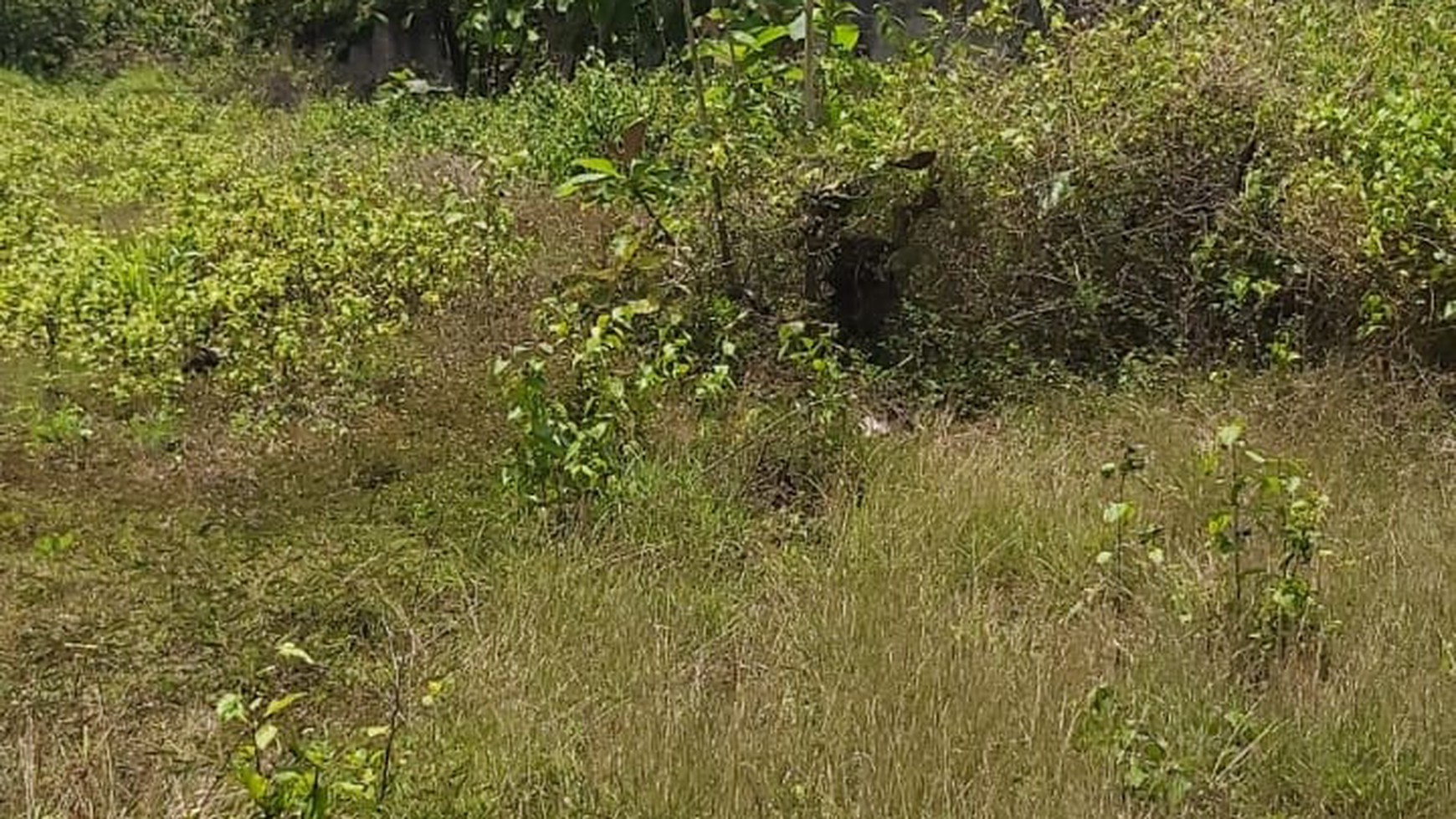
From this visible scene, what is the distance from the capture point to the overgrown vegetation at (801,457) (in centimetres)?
225

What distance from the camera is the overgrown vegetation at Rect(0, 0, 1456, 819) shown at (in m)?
2.25

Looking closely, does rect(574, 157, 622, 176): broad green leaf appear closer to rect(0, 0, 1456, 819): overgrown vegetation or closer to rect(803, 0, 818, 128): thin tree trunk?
rect(0, 0, 1456, 819): overgrown vegetation

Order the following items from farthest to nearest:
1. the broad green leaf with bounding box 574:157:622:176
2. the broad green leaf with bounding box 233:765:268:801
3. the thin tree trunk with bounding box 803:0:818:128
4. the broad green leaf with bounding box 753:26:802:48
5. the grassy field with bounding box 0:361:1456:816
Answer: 1. the broad green leaf with bounding box 753:26:802:48
2. the thin tree trunk with bounding box 803:0:818:128
3. the broad green leaf with bounding box 574:157:622:176
4. the grassy field with bounding box 0:361:1456:816
5. the broad green leaf with bounding box 233:765:268:801

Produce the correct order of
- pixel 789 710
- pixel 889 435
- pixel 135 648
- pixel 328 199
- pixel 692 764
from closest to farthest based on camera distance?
pixel 692 764, pixel 789 710, pixel 135 648, pixel 889 435, pixel 328 199

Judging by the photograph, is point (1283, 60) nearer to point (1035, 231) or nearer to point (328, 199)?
point (1035, 231)

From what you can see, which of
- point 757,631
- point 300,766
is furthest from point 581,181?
point 300,766

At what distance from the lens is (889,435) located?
3602 millimetres

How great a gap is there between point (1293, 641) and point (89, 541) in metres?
2.52

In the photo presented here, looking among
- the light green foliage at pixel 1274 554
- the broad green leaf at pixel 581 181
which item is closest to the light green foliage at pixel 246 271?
the broad green leaf at pixel 581 181

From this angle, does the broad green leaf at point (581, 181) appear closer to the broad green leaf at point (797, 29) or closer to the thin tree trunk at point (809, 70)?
the thin tree trunk at point (809, 70)

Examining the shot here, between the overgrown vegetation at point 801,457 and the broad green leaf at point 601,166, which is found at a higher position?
the broad green leaf at point 601,166

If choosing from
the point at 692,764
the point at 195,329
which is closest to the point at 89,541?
the point at 195,329

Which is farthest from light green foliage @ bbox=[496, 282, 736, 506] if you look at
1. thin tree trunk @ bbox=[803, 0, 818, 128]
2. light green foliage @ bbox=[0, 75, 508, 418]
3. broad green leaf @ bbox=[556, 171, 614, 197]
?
thin tree trunk @ bbox=[803, 0, 818, 128]

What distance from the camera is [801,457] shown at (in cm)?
342
